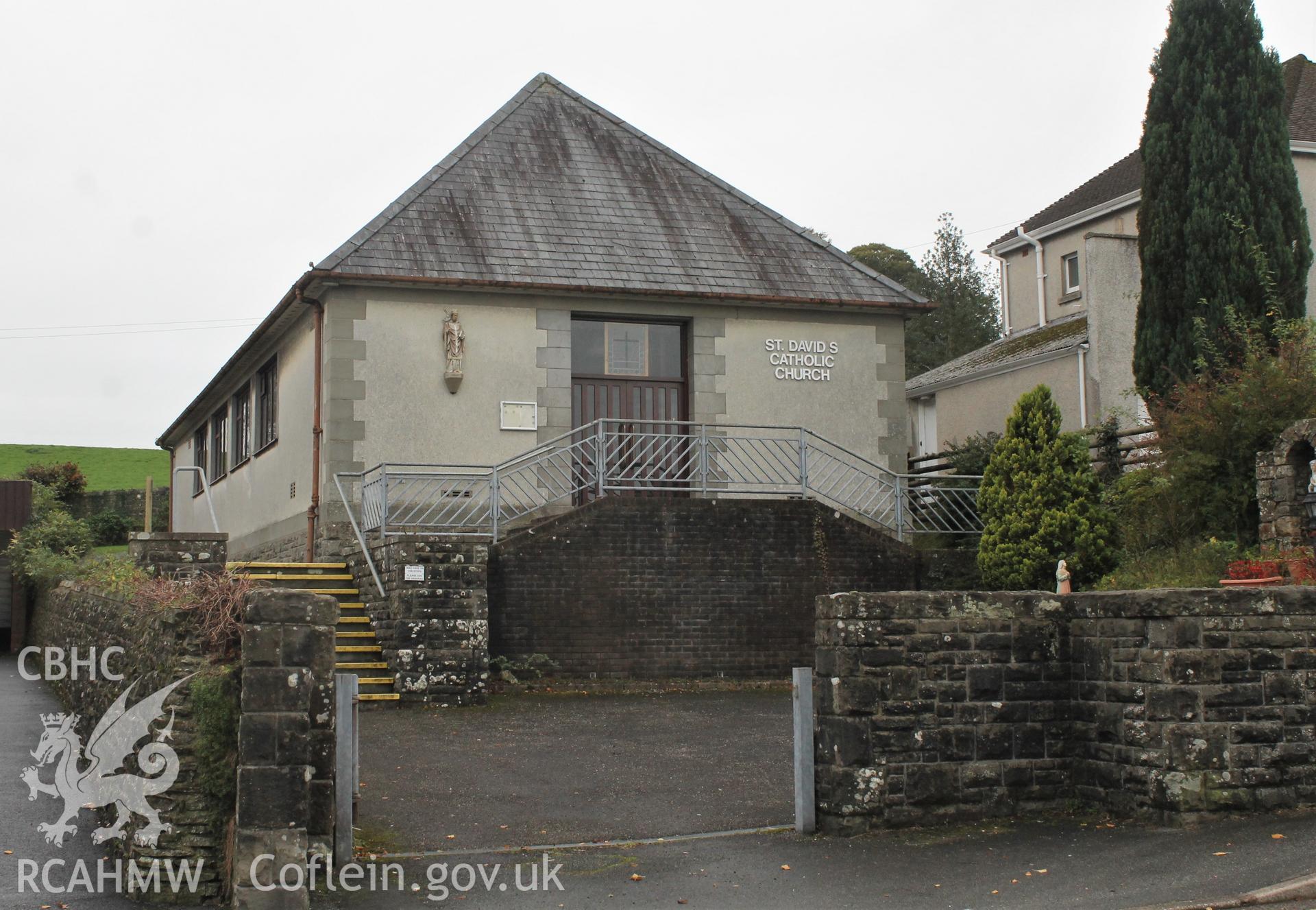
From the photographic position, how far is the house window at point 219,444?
2684cm

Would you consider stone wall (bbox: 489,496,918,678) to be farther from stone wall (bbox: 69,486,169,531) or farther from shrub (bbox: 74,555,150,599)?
stone wall (bbox: 69,486,169,531)

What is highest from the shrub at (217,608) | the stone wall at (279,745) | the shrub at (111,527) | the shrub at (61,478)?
the shrub at (61,478)

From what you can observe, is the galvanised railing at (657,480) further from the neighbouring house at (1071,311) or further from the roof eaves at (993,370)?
the roof eaves at (993,370)

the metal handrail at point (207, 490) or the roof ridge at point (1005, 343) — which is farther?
the roof ridge at point (1005, 343)

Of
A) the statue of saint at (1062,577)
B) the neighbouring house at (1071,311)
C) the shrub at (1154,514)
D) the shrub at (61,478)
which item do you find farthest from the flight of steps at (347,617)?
the shrub at (61,478)

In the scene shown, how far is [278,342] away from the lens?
2181 cm

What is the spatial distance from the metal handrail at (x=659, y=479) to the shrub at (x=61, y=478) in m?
29.9

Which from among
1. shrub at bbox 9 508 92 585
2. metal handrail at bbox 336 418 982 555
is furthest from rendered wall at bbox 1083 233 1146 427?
shrub at bbox 9 508 92 585

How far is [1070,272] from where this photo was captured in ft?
94.6

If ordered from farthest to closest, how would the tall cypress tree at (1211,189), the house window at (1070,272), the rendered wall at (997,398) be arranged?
1. the house window at (1070,272)
2. the rendered wall at (997,398)
3. the tall cypress tree at (1211,189)

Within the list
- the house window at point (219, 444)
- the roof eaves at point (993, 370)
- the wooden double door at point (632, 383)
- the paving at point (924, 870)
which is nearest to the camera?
the paving at point (924, 870)

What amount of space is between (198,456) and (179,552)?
1695 centimetres

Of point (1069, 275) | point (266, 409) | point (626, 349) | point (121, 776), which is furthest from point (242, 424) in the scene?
point (121, 776)

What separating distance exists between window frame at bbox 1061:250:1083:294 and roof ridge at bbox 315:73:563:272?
471 inches
